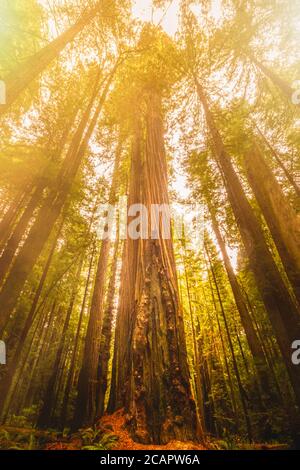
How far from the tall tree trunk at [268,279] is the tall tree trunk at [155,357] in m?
2.22

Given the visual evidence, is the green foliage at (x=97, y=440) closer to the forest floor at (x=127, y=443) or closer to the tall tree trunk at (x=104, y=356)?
the forest floor at (x=127, y=443)

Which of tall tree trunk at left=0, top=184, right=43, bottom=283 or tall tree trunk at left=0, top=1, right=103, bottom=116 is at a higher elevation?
tall tree trunk at left=0, top=1, right=103, bottom=116

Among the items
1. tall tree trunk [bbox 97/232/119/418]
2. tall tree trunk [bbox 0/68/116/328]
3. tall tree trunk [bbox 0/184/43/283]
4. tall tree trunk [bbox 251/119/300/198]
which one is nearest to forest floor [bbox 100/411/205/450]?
tall tree trunk [bbox 0/68/116/328]

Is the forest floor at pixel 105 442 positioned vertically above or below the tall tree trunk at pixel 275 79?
below

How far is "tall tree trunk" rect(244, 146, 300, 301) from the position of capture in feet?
14.3

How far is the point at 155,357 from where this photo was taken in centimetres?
207

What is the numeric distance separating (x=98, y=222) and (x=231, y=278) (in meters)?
5.16

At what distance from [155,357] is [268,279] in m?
2.86

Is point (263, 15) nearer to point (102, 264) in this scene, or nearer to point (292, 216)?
point (292, 216)

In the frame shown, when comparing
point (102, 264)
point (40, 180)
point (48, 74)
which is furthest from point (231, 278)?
point (48, 74)

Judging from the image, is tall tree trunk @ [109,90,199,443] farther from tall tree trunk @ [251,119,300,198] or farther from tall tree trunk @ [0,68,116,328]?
tall tree trunk @ [251,119,300,198]

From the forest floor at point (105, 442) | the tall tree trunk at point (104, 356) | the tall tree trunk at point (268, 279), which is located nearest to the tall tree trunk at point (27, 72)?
the tall tree trunk at point (268, 279)

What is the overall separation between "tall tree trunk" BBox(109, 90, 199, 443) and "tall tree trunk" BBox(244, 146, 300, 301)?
2952 millimetres

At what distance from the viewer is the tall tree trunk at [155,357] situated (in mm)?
1794
